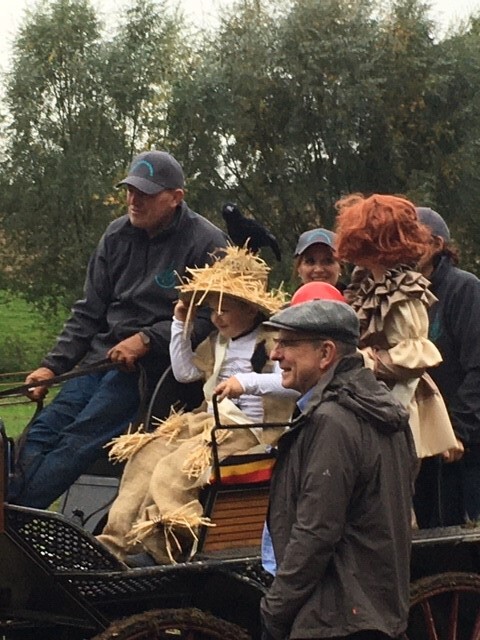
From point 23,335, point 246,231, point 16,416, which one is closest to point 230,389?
point 246,231

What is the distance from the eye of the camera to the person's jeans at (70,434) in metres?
5.10

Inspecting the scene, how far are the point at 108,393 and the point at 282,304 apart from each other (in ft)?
2.77

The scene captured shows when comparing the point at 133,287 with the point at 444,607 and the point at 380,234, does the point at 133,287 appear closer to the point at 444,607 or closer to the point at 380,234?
the point at 380,234

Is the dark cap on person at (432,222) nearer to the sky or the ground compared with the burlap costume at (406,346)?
nearer to the sky

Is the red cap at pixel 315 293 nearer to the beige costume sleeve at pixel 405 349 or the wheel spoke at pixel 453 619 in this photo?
the beige costume sleeve at pixel 405 349

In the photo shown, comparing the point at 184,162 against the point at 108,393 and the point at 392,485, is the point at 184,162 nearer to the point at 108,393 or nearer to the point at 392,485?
the point at 108,393

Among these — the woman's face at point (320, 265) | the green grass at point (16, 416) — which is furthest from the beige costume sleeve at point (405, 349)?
the green grass at point (16, 416)

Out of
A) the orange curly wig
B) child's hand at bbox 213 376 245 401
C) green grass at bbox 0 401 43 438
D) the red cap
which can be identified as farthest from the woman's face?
green grass at bbox 0 401 43 438

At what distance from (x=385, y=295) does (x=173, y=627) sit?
4.59 ft

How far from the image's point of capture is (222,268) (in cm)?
504

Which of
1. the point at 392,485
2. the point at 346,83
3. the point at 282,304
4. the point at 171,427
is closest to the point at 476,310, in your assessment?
the point at 282,304

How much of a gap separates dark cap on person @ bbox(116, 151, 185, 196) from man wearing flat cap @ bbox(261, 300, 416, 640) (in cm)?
185

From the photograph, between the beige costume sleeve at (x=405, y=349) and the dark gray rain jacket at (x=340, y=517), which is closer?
the dark gray rain jacket at (x=340, y=517)

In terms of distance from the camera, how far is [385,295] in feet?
15.7
